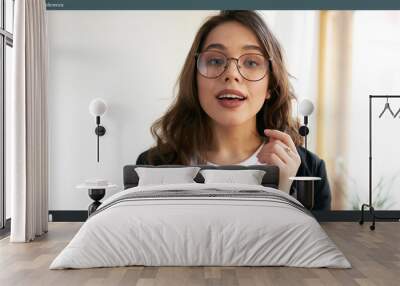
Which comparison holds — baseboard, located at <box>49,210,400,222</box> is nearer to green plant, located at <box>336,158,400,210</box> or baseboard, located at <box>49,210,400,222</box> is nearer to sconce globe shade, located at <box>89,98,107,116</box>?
green plant, located at <box>336,158,400,210</box>

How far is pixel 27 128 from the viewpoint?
602cm

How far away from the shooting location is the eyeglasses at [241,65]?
716 centimetres

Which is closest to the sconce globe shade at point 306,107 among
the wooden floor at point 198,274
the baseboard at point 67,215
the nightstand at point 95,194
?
the wooden floor at point 198,274

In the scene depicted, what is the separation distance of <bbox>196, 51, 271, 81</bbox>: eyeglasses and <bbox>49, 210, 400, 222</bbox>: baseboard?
6.02 feet

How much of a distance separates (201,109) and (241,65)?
70 cm

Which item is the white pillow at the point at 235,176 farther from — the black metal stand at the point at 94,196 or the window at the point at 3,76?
the window at the point at 3,76

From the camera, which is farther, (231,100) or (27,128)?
(231,100)

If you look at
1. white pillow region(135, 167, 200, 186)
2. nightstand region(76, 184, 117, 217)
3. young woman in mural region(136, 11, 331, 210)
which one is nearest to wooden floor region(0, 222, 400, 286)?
nightstand region(76, 184, 117, 217)

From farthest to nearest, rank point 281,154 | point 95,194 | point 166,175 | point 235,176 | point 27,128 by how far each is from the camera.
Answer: point 281,154, point 95,194, point 166,175, point 235,176, point 27,128

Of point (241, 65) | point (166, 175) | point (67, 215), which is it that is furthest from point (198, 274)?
point (67, 215)

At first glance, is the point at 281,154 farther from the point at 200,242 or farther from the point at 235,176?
the point at 200,242

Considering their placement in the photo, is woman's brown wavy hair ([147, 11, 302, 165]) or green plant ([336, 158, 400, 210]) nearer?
woman's brown wavy hair ([147, 11, 302, 165])

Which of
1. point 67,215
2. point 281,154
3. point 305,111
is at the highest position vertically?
point 305,111

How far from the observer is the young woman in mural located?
7.19 metres
